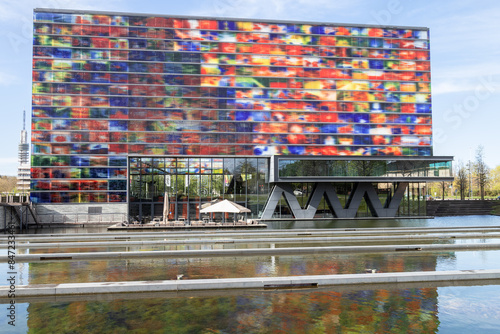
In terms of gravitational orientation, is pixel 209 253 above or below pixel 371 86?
below

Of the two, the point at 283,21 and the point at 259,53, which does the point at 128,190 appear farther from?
the point at 283,21

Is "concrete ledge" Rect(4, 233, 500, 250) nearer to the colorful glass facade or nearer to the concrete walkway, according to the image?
the concrete walkway

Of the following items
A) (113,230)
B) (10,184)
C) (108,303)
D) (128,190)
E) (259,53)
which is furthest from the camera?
(10,184)

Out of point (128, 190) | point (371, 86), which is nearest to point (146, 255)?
point (128, 190)

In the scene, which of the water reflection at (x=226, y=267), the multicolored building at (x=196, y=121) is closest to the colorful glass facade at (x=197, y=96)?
the multicolored building at (x=196, y=121)

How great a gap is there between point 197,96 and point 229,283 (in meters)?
45.6

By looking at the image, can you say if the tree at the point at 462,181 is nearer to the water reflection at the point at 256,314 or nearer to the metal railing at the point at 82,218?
the metal railing at the point at 82,218

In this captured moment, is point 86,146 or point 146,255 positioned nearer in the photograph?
point 146,255

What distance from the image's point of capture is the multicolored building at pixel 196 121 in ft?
184

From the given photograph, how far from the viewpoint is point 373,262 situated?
65.9ft

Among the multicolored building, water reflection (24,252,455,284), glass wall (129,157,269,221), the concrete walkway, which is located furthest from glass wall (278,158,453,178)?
water reflection (24,252,455,284)

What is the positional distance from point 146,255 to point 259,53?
43.1 metres

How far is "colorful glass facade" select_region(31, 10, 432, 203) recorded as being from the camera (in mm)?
56469

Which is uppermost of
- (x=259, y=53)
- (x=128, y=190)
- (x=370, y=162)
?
(x=259, y=53)
